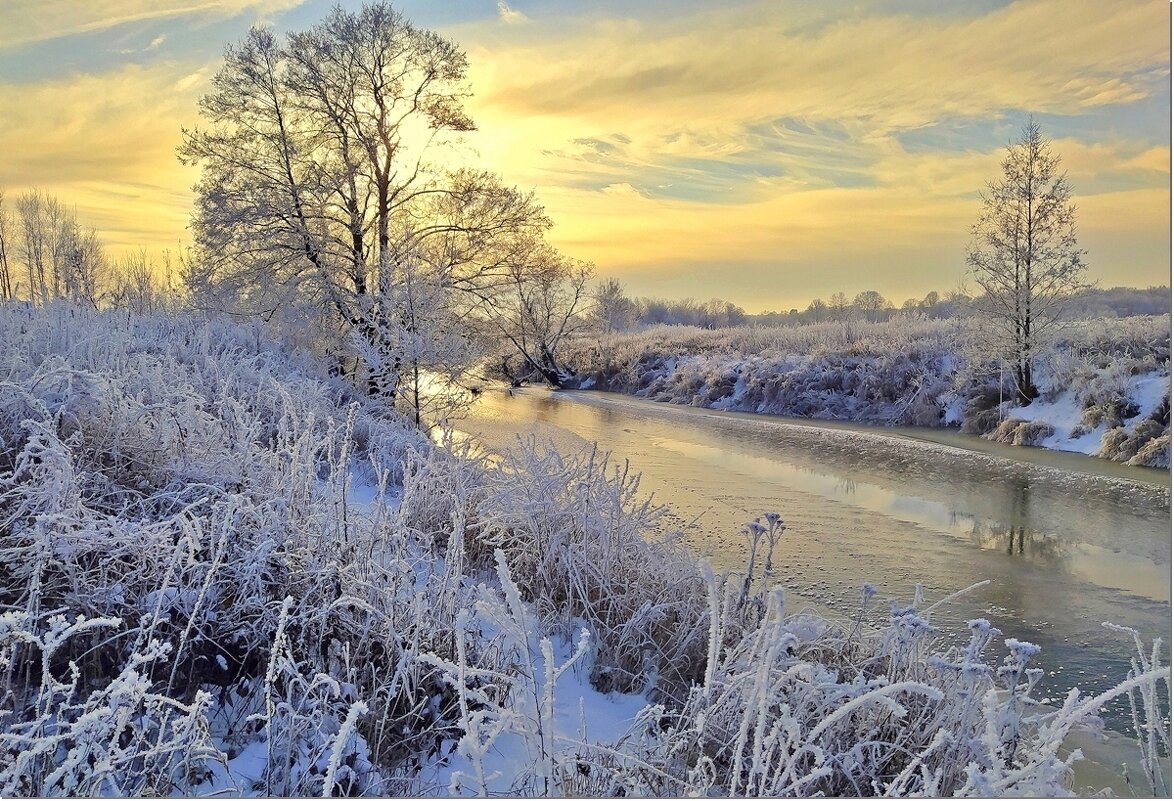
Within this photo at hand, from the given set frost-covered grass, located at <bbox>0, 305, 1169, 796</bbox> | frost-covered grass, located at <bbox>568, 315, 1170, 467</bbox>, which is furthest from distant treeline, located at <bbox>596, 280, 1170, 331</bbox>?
frost-covered grass, located at <bbox>0, 305, 1169, 796</bbox>

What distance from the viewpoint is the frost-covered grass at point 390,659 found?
195 cm

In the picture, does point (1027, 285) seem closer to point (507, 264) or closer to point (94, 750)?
point (507, 264)

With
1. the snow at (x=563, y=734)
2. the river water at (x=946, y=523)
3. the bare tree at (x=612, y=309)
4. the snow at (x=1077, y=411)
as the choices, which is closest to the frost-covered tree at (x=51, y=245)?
the river water at (x=946, y=523)

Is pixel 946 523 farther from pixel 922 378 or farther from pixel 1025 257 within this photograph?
pixel 922 378

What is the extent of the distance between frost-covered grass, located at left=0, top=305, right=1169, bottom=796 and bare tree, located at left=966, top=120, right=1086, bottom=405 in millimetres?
12345

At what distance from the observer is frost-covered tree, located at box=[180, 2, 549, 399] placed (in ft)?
42.0

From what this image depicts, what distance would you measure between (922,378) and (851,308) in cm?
1085

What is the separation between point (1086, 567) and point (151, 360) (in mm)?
7865

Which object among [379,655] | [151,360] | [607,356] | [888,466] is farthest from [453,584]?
[607,356]

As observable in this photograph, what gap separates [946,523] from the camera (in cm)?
771

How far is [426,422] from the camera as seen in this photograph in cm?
1052

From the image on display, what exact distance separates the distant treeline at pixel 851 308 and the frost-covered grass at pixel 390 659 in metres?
3.33

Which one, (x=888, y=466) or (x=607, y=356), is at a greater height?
(x=607, y=356)

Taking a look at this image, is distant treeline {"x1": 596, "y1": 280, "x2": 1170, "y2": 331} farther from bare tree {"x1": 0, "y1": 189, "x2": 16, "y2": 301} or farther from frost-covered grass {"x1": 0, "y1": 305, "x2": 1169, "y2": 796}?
bare tree {"x1": 0, "y1": 189, "x2": 16, "y2": 301}
